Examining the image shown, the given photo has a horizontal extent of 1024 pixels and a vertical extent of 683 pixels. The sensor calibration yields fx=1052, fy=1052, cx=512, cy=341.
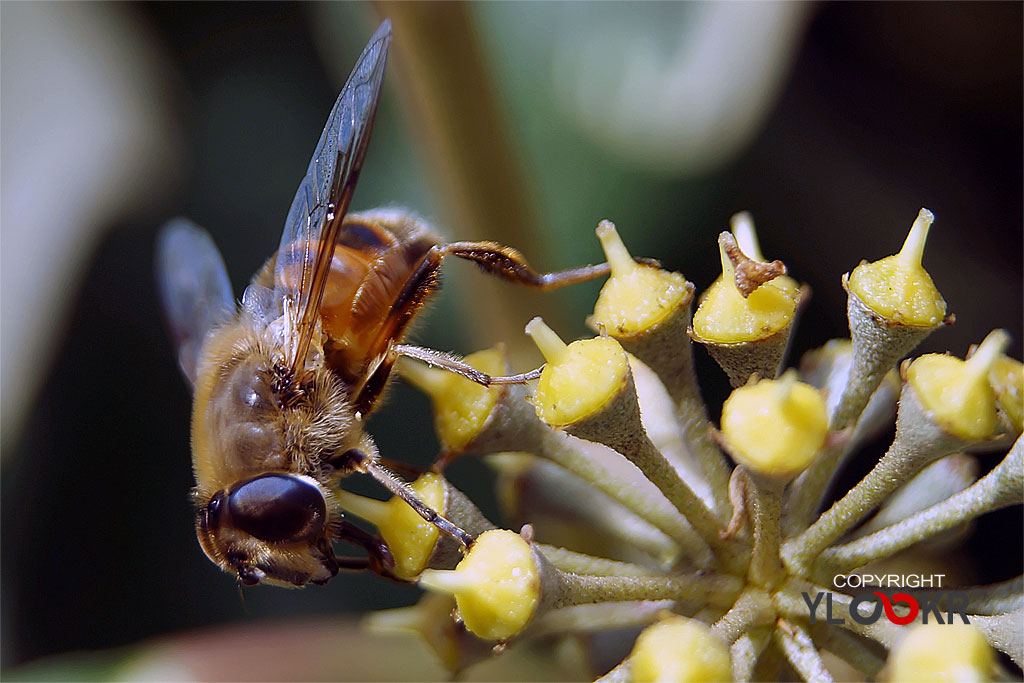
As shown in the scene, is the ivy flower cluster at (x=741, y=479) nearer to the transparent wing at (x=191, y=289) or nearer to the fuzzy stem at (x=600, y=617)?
the fuzzy stem at (x=600, y=617)

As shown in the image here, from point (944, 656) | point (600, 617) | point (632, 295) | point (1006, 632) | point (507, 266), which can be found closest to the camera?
point (944, 656)

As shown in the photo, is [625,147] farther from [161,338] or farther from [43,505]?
[43,505]

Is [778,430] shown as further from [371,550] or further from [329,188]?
[329,188]

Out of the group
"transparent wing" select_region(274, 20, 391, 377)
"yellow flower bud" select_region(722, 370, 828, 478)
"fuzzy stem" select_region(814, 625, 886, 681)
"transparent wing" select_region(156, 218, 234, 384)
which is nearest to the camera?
"yellow flower bud" select_region(722, 370, 828, 478)

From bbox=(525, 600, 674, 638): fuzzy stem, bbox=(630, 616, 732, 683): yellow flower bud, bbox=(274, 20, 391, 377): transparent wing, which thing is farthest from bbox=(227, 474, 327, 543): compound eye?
bbox=(630, 616, 732, 683): yellow flower bud

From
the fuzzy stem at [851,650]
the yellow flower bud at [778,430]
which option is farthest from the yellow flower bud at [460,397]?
the fuzzy stem at [851,650]

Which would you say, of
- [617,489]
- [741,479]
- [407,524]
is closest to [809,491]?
[741,479]

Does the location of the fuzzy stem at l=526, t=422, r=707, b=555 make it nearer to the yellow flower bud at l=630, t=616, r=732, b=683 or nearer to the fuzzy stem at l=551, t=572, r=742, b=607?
the fuzzy stem at l=551, t=572, r=742, b=607

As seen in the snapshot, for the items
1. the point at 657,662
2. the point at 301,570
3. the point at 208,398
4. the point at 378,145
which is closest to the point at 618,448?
the point at 657,662
